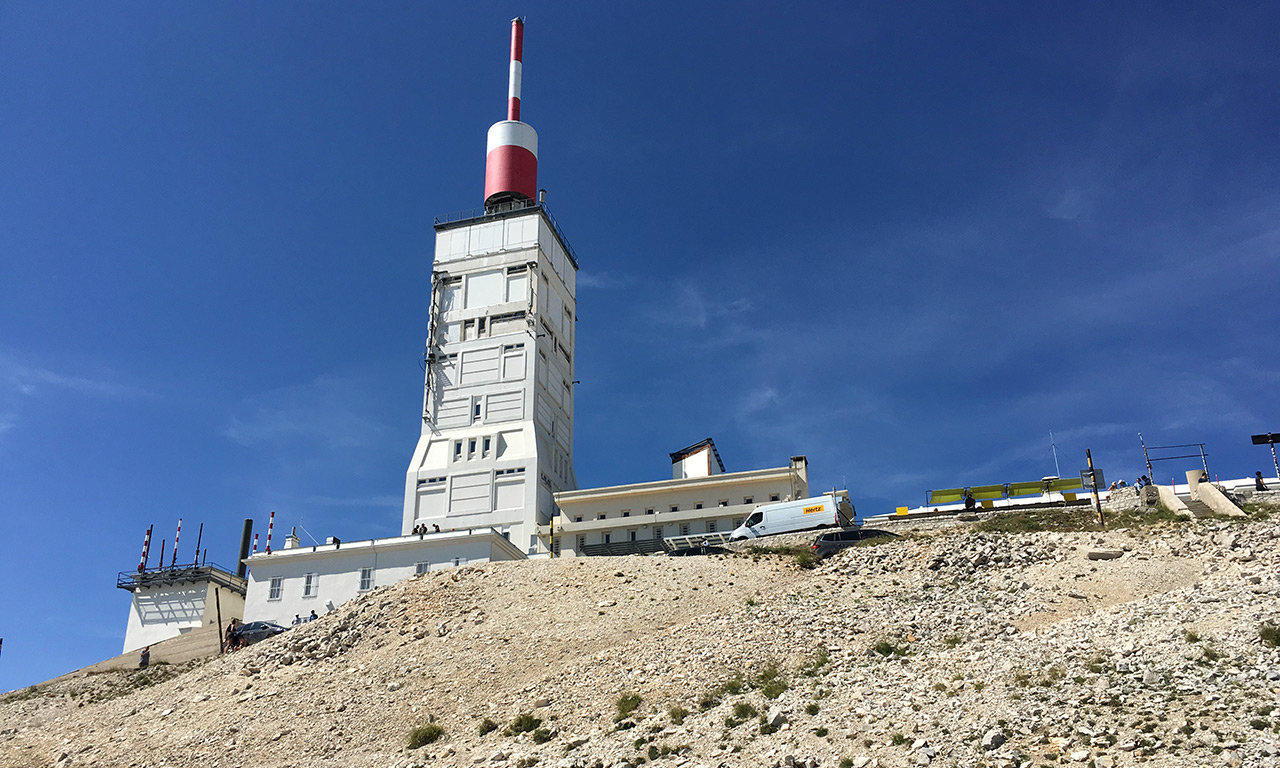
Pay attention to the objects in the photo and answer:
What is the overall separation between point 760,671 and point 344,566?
3242 cm

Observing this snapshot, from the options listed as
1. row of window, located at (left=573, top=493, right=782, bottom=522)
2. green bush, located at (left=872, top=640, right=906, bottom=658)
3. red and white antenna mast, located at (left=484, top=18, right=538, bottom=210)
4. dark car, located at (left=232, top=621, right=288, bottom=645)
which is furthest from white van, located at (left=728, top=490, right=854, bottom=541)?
red and white antenna mast, located at (left=484, top=18, right=538, bottom=210)

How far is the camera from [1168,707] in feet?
82.7

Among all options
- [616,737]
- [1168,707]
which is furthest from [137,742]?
[1168,707]

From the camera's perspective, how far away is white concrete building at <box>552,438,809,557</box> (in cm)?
6344

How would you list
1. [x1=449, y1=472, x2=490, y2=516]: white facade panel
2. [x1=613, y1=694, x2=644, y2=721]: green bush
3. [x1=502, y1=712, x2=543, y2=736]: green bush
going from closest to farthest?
[x1=613, y1=694, x2=644, y2=721]: green bush < [x1=502, y1=712, x2=543, y2=736]: green bush < [x1=449, y1=472, x2=490, y2=516]: white facade panel

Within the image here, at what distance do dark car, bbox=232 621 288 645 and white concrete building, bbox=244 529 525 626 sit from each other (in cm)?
697

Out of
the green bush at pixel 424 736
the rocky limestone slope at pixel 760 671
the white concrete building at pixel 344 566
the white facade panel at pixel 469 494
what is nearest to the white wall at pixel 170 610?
the white concrete building at pixel 344 566

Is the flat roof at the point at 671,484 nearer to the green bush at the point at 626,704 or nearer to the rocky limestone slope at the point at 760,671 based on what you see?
the rocky limestone slope at the point at 760,671

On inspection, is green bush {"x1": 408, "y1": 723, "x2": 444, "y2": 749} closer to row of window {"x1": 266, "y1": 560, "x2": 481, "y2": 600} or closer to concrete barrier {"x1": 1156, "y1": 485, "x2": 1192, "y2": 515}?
row of window {"x1": 266, "y1": 560, "x2": 481, "y2": 600}

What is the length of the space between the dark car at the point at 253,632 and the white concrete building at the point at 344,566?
697cm

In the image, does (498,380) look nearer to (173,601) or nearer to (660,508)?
(660,508)

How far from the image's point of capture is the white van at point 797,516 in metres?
54.2

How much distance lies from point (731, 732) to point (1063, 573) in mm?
16473

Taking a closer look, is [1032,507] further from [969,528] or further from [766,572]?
[766,572]
